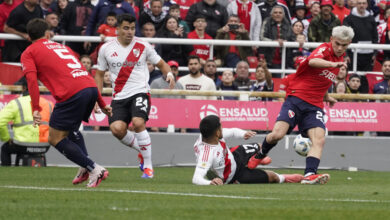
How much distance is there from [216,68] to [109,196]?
944 centimetres

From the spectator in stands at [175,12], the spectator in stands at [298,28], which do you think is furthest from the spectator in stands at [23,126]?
the spectator in stands at [298,28]

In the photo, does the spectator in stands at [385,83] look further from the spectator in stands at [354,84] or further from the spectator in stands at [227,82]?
the spectator in stands at [227,82]

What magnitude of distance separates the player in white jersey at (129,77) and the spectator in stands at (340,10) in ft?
28.7

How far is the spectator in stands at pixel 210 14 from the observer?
1941 cm

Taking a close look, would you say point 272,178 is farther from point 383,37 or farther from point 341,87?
point 383,37

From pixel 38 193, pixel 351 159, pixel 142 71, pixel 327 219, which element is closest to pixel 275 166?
pixel 351 159

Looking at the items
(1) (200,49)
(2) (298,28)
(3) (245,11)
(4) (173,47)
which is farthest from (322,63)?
(3) (245,11)

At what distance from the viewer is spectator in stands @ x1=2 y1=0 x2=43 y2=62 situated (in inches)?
695

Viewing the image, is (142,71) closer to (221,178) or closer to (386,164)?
(221,178)

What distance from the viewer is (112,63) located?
13.1 meters

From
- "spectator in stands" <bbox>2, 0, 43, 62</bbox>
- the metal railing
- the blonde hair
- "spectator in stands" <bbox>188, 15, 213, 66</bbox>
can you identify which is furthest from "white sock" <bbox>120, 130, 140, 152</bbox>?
"spectator in stands" <bbox>188, 15, 213, 66</bbox>

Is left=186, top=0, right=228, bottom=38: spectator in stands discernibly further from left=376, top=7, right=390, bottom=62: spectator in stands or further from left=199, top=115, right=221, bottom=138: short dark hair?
left=199, top=115, right=221, bottom=138: short dark hair

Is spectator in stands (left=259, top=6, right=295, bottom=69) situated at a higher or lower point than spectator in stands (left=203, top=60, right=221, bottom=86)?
higher

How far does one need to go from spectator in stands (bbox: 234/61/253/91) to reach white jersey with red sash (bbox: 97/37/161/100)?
4911mm
